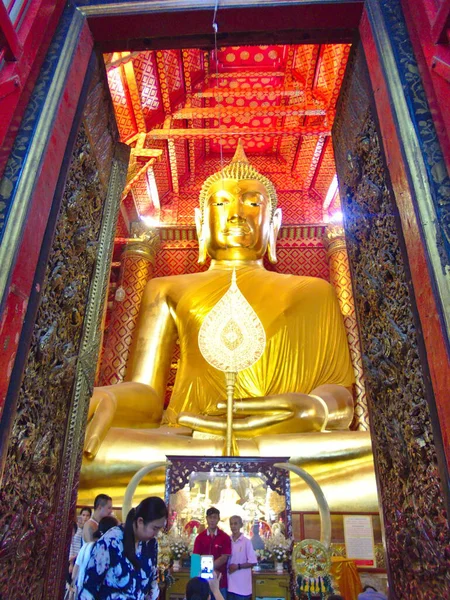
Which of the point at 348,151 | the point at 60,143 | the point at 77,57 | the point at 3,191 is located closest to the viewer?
the point at 3,191

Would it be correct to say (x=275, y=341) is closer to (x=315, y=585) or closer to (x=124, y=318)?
(x=124, y=318)

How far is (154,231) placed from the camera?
631 cm

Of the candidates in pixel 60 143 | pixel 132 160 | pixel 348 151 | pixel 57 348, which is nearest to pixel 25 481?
pixel 57 348

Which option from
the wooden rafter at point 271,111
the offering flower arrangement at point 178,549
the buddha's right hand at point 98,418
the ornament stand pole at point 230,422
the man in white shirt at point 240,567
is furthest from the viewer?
the wooden rafter at point 271,111

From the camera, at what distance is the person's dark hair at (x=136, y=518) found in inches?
53.7

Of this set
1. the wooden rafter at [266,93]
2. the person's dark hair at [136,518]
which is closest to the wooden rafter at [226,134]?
the wooden rafter at [266,93]

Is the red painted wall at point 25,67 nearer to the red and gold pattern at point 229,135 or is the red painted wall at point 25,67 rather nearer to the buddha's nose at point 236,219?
the red and gold pattern at point 229,135

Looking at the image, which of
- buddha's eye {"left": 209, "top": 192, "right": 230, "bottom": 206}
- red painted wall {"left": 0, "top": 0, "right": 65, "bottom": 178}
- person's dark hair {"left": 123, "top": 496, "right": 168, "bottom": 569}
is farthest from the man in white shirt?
buddha's eye {"left": 209, "top": 192, "right": 230, "bottom": 206}

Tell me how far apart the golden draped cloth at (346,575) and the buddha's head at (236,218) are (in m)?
3.45

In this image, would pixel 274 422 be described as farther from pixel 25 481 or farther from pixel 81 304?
pixel 25 481

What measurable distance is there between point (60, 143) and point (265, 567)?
2197 mm

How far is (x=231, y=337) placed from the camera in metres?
3.71

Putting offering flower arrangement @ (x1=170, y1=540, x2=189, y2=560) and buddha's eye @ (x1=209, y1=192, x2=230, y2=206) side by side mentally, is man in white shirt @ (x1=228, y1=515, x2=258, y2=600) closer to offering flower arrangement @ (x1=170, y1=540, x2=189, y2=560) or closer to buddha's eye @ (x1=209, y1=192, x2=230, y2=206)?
offering flower arrangement @ (x1=170, y1=540, x2=189, y2=560)

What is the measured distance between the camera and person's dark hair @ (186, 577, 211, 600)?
1986 mm
